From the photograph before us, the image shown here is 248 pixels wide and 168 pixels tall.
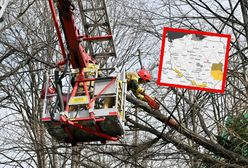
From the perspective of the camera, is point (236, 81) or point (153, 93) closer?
point (236, 81)

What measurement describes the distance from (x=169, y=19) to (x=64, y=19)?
3.44m

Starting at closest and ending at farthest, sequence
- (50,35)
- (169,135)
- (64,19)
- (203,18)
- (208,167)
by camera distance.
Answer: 1. (64,19)
2. (208,167)
3. (169,135)
4. (203,18)
5. (50,35)

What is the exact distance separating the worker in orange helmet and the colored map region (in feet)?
4.67

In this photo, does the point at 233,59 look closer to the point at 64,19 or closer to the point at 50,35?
the point at 64,19

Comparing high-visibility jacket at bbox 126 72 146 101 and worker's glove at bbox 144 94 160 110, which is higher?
high-visibility jacket at bbox 126 72 146 101

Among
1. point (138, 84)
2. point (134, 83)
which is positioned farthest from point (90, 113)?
point (138, 84)

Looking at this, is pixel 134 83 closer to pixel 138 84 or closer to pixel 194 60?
pixel 138 84

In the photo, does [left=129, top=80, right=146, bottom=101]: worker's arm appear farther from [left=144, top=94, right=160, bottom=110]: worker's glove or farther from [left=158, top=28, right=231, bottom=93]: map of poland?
[left=158, top=28, right=231, bottom=93]: map of poland

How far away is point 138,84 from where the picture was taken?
773cm

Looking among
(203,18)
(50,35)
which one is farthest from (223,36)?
(50,35)

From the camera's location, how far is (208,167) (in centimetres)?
784

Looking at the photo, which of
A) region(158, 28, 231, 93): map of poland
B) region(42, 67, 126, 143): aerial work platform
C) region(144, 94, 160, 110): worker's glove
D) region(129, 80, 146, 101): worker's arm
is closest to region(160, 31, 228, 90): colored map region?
region(158, 28, 231, 93): map of poland

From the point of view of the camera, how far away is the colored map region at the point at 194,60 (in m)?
6.12

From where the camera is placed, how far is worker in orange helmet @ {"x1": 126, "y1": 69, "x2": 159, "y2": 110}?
760 centimetres
